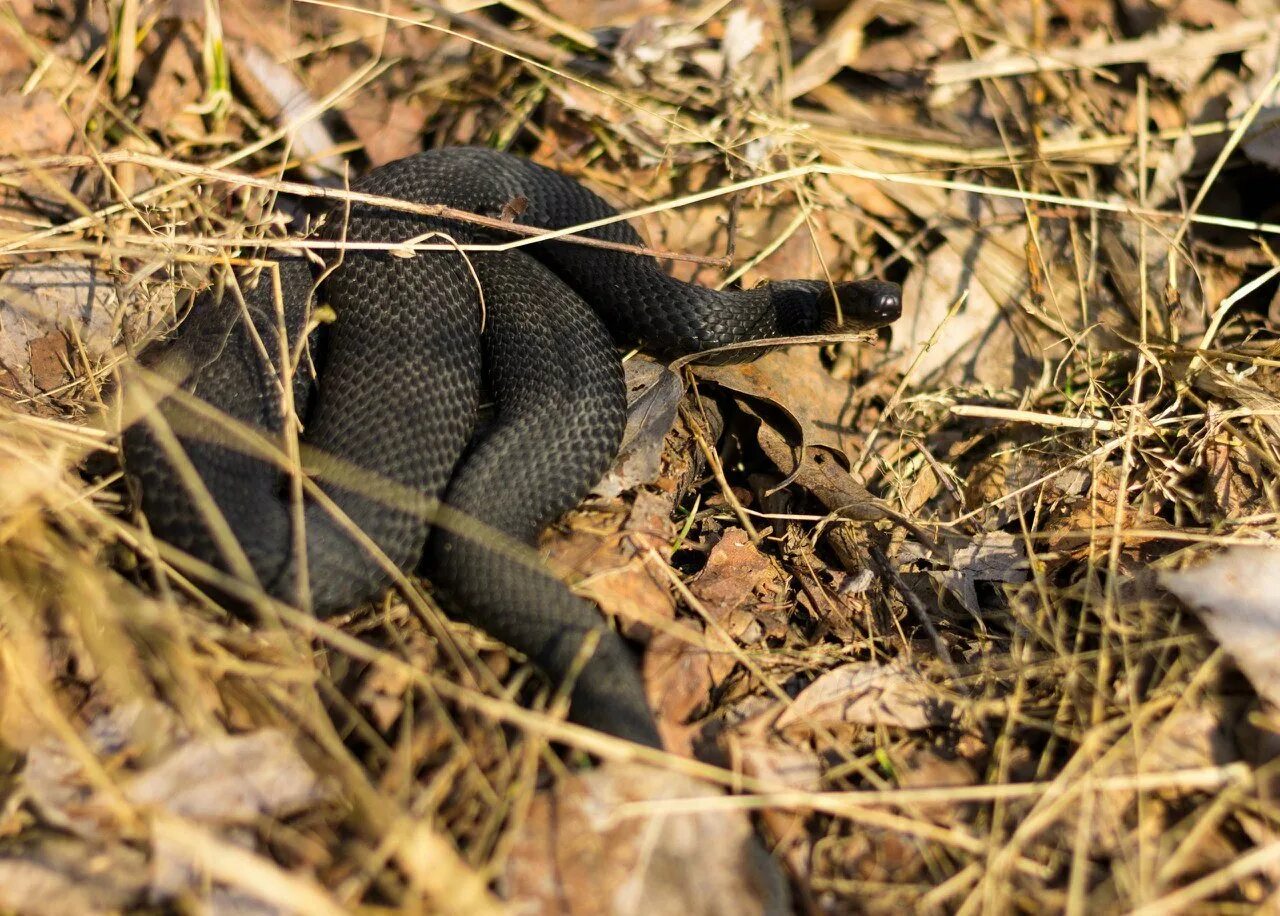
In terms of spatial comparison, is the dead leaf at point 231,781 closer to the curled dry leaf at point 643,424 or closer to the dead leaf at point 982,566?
the curled dry leaf at point 643,424

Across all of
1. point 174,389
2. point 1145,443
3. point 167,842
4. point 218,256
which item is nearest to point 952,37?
point 1145,443

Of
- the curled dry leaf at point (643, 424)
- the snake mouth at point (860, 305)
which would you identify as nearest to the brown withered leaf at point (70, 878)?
the curled dry leaf at point (643, 424)

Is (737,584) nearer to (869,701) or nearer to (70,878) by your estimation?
(869,701)

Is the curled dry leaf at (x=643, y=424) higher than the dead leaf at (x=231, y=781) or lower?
higher

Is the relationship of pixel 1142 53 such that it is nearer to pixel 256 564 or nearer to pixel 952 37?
pixel 952 37

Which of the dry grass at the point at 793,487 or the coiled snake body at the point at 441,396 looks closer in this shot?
the dry grass at the point at 793,487
